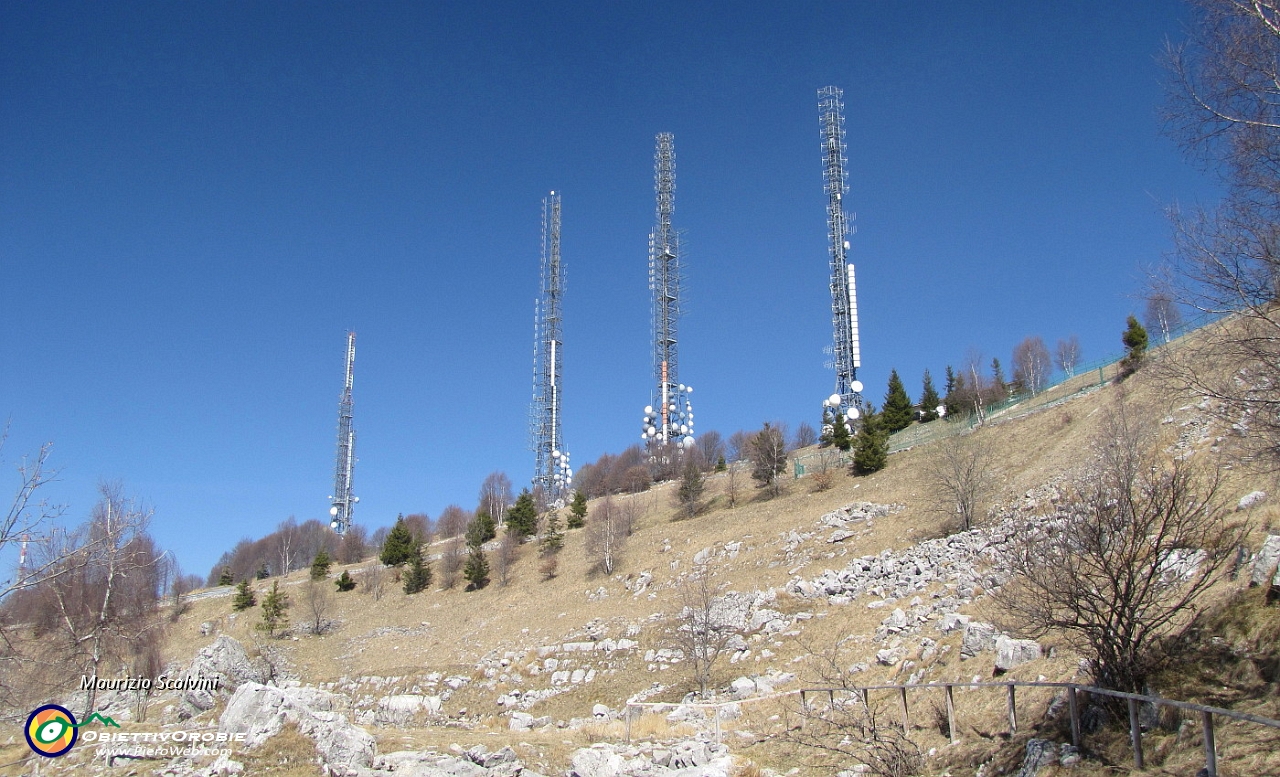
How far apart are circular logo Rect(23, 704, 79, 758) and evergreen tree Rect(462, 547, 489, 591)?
44.1 meters

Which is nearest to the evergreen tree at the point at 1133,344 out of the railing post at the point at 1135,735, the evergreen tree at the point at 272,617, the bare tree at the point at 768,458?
the bare tree at the point at 768,458

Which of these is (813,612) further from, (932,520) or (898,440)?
(898,440)

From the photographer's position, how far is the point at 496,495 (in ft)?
276

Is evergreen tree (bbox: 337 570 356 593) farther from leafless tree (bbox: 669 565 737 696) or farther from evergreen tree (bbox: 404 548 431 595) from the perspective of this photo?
leafless tree (bbox: 669 565 737 696)

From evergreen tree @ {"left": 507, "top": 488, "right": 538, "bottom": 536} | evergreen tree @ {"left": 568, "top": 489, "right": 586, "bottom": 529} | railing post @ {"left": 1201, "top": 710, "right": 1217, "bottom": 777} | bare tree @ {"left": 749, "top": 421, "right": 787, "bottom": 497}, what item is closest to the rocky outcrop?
railing post @ {"left": 1201, "top": 710, "right": 1217, "bottom": 777}

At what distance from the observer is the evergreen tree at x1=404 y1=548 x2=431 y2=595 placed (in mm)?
58219

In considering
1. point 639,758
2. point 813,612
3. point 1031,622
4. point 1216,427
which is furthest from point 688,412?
point 1031,622

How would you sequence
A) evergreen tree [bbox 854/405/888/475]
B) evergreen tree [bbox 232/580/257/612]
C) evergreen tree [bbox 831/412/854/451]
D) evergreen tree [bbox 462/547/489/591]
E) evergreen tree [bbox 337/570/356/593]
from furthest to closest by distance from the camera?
1. evergreen tree [bbox 337/570/356/593]
2. evergreen tree [bbox 831/412/854/451]
3. evergreen tree [bbox 232/580/257/612]
4. evergreen tree [bbox 462/547/489/591]
5. evergreen tree [bbox 854/405/888/475]

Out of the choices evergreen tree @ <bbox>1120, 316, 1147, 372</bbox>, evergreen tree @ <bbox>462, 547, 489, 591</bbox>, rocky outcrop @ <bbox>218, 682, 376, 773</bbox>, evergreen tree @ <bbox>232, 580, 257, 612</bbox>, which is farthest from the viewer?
evergreen tree @ <bbox>232, 580, 257, 612</bbox>

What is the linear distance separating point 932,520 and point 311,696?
1189 inches

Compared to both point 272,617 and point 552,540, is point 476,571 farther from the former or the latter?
point 272,617

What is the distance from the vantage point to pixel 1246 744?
7660 millimetres

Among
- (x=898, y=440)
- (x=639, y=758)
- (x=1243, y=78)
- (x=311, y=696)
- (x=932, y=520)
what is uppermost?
(x=898, y=440)

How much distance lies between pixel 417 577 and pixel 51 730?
48.4 meters
